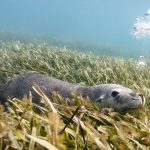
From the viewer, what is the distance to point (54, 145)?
7.70 feet

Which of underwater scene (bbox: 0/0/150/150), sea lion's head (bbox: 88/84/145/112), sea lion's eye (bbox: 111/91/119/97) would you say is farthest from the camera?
sea lion's eye (bbox: 111/91/119/97)

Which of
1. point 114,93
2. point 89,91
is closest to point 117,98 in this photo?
point 114,93

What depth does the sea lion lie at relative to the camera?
4.78 metres

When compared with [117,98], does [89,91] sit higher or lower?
lower

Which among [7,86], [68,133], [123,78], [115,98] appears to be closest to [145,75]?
[123,78]

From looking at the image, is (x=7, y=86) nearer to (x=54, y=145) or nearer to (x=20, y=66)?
(x=20, y=66)

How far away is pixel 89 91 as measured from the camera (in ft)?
18.6

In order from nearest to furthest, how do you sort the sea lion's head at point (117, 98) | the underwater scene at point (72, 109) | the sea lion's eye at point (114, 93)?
1. the underwater scene at point (72, 109)
2. the sea lion's head at point (117, 98)
3. the sea lion's eye at point (114, 93)

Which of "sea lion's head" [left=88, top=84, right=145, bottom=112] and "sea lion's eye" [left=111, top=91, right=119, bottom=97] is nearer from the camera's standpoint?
"sea lion's head" [left=88, top=84, right=145, bottom=112]

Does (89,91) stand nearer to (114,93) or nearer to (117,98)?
(114,93)

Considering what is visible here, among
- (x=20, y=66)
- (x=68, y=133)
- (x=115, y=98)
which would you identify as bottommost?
(x=20, y=66)

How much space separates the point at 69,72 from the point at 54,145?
6.17 m

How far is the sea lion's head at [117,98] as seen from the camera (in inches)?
185

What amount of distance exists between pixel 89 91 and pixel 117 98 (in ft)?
2.32
